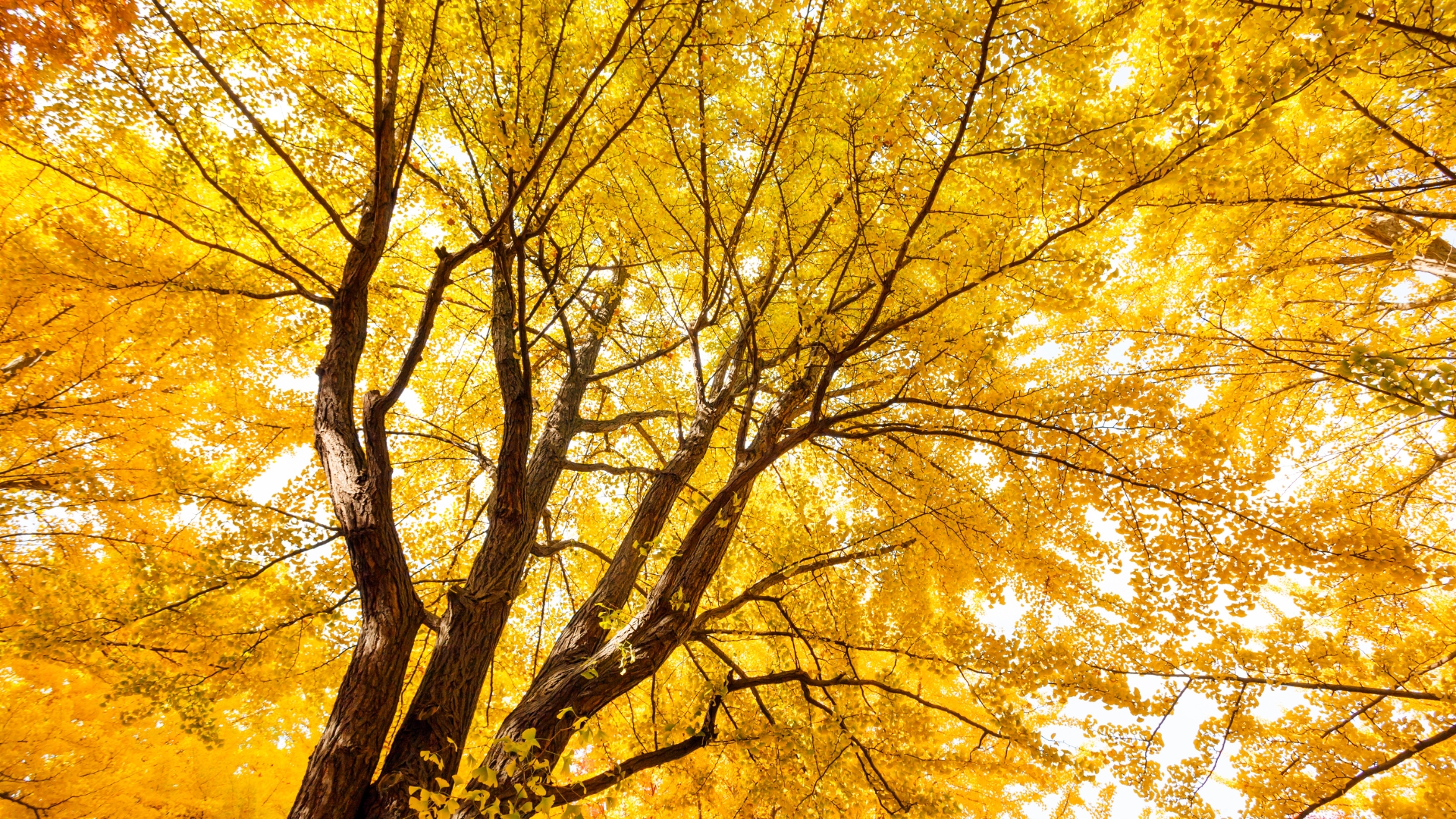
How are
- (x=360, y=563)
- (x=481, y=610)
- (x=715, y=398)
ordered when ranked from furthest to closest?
(x=715, y=398), (x=481, y=610), (x=360, y=563)

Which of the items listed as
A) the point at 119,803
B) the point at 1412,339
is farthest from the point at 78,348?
the point at 1412,339

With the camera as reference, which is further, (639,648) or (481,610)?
(481,610)

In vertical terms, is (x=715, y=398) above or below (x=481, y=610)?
above

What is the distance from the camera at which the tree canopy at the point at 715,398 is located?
2297mm

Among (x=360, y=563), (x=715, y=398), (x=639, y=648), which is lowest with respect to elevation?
(x=639, y=648)

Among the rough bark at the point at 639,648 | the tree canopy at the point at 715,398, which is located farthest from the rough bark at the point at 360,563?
the rough bark at the point at 639,648

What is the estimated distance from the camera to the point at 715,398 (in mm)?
3578

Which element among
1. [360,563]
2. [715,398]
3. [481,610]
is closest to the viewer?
[360,563]

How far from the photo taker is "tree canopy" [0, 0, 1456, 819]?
90.4 inches

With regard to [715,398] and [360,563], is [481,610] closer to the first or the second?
[360,563]

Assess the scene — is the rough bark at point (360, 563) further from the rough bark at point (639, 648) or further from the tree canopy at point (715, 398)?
the rough bark at point (639, 648)

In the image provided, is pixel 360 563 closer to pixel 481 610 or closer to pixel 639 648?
pixel 481 610

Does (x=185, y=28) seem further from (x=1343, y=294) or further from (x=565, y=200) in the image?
(x=1343, y=294)

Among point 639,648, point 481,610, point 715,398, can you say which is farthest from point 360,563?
point 715,398
